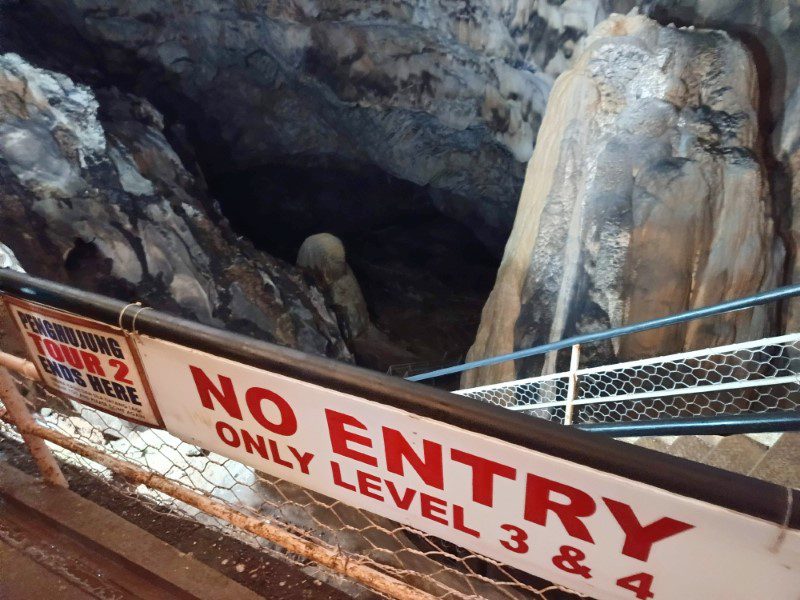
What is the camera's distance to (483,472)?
3.25 feet

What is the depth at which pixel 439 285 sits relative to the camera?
39.8 feet

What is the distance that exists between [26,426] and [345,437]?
1246 mm

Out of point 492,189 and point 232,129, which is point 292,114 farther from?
point 492,189

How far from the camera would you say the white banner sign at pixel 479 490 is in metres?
0.82

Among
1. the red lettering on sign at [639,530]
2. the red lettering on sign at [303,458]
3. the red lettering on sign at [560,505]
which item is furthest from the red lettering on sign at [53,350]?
the red lettering on sign at [639,530]

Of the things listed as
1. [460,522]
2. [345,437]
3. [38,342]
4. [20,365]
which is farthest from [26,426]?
[460,522]

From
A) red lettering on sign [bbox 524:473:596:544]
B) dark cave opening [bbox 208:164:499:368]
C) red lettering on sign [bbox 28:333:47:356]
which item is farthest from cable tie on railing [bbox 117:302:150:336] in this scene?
dark cave opening [bbox 208:164:499:368]

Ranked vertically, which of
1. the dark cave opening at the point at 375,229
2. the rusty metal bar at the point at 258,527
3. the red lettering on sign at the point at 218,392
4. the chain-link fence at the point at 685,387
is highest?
the red lettering on sign at the point at 218,392

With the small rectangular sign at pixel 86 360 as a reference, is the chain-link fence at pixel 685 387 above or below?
below

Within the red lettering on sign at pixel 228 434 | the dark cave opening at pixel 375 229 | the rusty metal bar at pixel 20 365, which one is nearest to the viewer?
the red lettering on sign at pixel 228 434

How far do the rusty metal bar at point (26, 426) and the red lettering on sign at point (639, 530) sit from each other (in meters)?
1.77

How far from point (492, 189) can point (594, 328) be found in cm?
728

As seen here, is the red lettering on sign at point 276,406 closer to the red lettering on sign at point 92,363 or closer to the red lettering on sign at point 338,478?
the red lettering on sign at point 338,478

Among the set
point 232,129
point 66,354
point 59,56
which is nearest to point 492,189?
point 232,129
